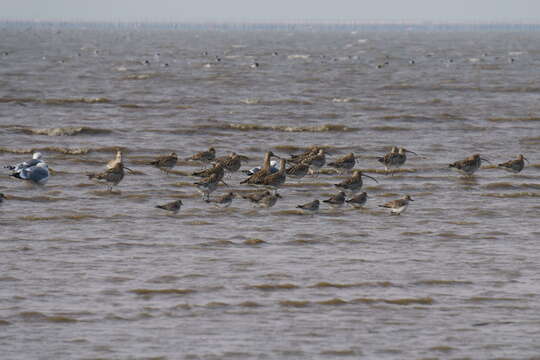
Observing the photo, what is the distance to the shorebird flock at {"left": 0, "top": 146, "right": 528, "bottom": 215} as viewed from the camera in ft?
64.3

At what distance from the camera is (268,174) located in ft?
69.7

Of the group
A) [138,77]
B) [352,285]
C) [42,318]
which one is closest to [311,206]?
[352,285]

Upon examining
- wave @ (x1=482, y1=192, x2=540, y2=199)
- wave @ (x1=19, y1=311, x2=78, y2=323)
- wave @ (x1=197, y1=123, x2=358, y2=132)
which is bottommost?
wave @ (x1=197, y1=123, x2=358, y2=132)

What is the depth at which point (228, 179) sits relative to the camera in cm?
2348

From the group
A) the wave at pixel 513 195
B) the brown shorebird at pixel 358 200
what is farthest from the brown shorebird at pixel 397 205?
the wave at pixel 513 195

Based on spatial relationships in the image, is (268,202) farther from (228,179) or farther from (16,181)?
(16,181)

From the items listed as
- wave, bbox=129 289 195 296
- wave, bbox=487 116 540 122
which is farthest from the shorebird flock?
wave, bbox=487 116 540 122

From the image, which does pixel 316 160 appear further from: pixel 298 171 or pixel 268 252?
pixel 268 252

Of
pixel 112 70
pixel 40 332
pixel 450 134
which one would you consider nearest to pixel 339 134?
pixel 450 134

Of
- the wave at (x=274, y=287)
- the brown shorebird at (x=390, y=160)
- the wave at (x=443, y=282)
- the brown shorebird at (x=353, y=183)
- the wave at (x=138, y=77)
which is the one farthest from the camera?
the wave at (x=138, y=77)

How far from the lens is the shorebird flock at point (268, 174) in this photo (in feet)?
64.3

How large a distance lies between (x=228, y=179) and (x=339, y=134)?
10.3m

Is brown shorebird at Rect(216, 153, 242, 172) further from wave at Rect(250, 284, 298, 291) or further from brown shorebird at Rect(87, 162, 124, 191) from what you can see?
wave at Rect(250, 284, 298, 291)

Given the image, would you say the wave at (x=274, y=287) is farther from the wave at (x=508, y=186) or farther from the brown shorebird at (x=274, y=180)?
the wave at (x=508, y=186)
